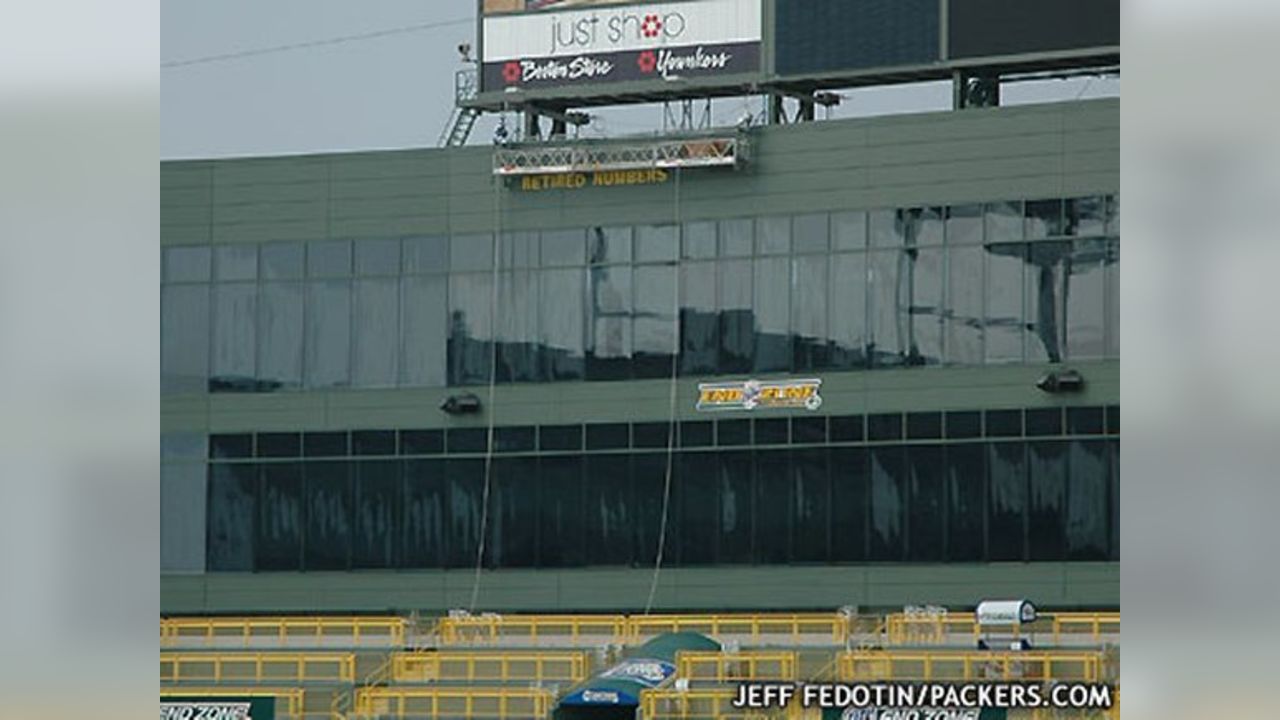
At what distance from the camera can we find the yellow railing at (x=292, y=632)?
32281 mm

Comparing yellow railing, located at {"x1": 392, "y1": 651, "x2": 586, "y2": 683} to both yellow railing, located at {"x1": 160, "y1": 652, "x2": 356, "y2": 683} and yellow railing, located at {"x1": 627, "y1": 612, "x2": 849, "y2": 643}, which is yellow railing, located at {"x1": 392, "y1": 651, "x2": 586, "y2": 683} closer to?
yellow railing, located at {"x1": 160, "y1": 652, "x2": 356, "y2": 683}

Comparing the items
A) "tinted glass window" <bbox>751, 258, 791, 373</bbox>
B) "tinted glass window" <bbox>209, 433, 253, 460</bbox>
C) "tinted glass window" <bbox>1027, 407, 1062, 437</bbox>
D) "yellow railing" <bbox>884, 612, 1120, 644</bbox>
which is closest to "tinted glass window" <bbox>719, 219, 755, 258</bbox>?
"tinted glass window" <bbox>751, 258, 791, 373</bbox>

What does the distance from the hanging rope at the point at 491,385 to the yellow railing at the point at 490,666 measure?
5.87 feet

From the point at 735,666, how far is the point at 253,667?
6125mm

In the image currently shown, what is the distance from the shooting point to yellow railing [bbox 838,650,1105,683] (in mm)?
27406

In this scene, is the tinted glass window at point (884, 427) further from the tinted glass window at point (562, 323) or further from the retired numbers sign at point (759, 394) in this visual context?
the tinted glass window at point (562, 323)

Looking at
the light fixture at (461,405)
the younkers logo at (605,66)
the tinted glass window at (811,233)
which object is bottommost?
the light fixture at (461,405)

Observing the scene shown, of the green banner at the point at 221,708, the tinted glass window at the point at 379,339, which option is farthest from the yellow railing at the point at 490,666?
the tinted glass window at the point at 379,339

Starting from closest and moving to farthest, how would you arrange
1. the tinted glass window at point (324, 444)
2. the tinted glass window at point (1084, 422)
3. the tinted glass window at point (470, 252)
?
the tinted glass window at point (1084, 422) → the tinted glass window at point (470, 252) → the tinted glass window at point (324, 444)

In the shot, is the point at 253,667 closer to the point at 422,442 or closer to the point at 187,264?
the point at 422,442

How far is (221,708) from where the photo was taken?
29031 mm

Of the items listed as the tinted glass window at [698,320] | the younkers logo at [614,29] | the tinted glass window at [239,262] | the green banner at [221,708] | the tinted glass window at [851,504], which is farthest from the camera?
the tinted glass window at [239,262]

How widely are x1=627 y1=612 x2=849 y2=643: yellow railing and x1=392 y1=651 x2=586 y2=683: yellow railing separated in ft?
3.23
